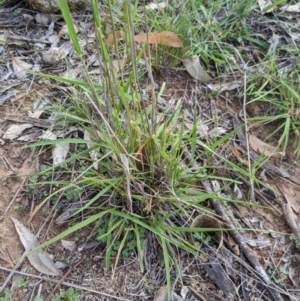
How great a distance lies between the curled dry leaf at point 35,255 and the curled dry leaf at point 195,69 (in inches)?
38.5

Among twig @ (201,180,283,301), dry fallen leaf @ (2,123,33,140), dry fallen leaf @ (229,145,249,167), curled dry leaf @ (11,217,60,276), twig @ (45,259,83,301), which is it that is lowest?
twig @ (201,180,283,301)

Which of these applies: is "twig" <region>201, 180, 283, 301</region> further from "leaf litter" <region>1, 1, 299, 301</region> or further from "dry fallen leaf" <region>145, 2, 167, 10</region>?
"dry fallen leaf" <region>145, 2, 167, 10</region>

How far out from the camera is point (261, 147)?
1.77m

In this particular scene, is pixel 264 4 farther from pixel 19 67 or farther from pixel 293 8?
pixel 19 67

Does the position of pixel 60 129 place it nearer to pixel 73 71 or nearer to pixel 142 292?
pixel 73 71

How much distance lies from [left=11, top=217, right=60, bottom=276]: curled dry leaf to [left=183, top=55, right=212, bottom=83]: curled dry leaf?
98 cm

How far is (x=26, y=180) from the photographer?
1527 millimetres

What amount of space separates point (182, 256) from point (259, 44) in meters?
1.15

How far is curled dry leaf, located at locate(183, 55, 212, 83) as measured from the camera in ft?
6.25

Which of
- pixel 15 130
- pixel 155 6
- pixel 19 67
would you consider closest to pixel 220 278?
pixel 15 130

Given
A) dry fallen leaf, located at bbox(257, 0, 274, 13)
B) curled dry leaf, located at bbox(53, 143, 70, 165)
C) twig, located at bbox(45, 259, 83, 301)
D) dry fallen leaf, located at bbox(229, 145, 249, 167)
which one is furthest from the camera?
dry fallen leaf, located at bbox(257, 0, 274, 13)

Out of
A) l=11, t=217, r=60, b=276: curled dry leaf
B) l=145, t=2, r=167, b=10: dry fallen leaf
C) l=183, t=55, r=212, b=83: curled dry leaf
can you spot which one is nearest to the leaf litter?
l=183, t=55, r=212, b=83: curled dry leaf

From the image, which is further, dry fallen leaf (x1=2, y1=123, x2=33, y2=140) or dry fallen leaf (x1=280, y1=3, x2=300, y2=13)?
dry fallen leaf (x1=280, y1=3, x2=300, y2=13)

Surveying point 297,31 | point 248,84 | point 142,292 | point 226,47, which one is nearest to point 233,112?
point 248,84
